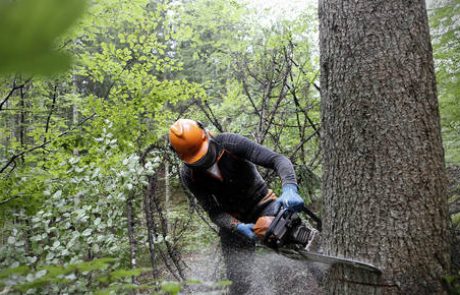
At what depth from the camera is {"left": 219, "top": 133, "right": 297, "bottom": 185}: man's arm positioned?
11.4 ft

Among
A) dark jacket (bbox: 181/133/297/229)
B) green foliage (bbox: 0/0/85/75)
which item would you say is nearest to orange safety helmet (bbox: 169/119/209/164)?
dark jacket (bbox: 181/133/297/229)

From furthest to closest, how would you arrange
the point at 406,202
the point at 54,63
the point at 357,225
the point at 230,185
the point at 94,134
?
the point at 94,134
the point at 230,185
the point at 357,225
the point at 406,202
the point at 54,63

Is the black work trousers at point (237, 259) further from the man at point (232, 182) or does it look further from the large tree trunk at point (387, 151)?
the large tree trunk at point (387, 151)

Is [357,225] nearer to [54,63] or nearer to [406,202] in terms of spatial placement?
[406,202]

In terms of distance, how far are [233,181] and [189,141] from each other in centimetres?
75

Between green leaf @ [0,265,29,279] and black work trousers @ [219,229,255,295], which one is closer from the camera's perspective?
green leaf @ [0,265,29,279]

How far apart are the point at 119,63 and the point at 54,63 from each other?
4674mm

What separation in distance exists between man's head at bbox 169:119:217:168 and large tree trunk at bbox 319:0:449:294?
5.06ft

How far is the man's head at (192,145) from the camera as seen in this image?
3561 mm

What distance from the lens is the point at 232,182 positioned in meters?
3.97

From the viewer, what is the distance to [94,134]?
4645 millimetres

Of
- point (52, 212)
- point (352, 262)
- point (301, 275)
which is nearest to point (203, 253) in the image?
point (301, 275)

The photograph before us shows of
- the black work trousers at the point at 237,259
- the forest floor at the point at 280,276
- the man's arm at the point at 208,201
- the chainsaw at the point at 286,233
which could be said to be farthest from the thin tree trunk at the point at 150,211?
the chainsaw at the point at 286,233

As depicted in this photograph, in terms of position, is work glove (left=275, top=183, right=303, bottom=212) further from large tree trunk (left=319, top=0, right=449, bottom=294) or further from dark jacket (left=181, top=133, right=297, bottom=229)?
large tree trunk (left=319, top=0, right=449, bottom=294)
